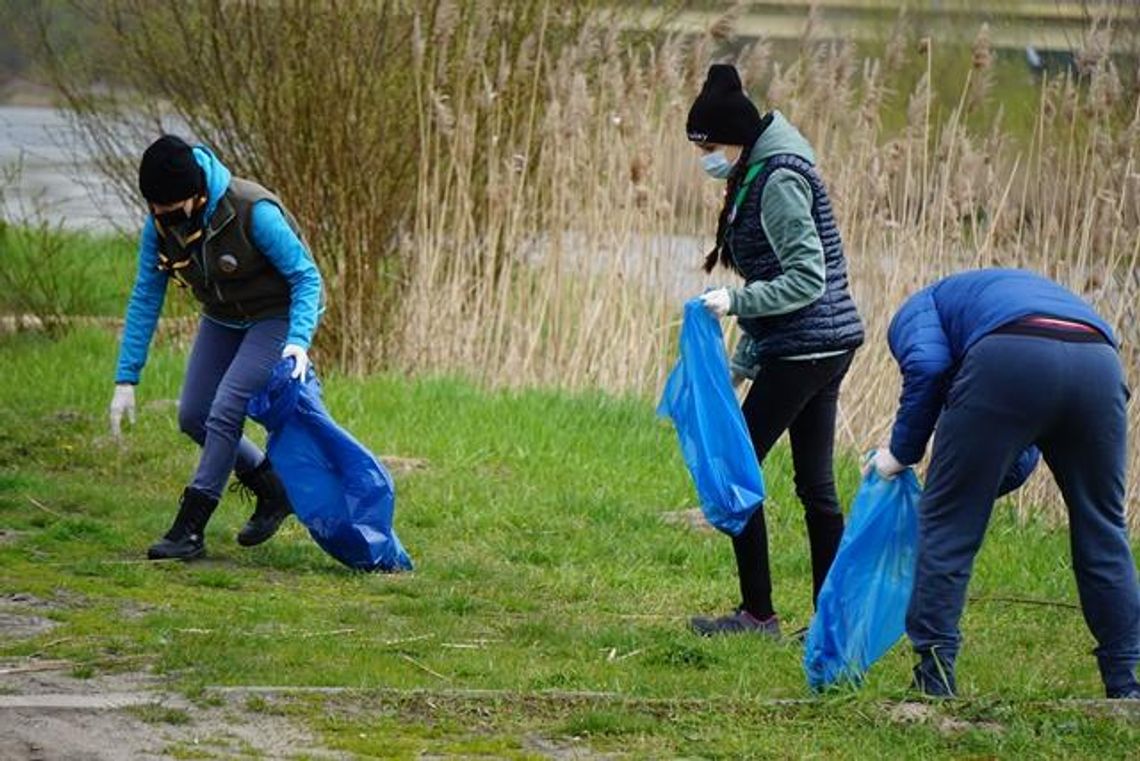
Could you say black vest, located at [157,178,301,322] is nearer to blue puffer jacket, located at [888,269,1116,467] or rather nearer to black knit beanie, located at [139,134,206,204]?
black knit beanie, located at [139,134,206,204]

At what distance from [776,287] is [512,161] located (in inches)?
218

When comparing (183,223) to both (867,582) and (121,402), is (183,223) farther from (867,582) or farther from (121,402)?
(867,582)

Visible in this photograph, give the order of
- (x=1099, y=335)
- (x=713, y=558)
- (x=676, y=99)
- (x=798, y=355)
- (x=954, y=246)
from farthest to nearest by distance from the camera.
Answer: (x=676, y=99) → (x=954, y=246) → (x=713, y=558) → (x=798, y=355) → (x=1099, y=335)

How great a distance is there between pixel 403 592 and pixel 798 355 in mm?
1748

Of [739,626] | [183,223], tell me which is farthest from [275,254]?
[739,626]

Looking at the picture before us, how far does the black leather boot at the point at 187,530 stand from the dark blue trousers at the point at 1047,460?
9.62 ft

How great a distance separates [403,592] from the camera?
295 inches

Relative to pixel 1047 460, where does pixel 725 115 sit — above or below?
above

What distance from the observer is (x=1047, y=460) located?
18.5ft

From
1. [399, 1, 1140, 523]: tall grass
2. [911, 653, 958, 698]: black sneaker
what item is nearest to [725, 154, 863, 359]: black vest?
[911, 653, 958, 698]: black sneaker

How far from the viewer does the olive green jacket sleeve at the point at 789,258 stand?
6.43 metres

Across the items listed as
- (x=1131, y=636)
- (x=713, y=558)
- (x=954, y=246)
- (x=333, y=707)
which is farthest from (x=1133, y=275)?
(x=333, y=707)

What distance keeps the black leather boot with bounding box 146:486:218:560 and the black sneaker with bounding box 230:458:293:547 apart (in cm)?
24

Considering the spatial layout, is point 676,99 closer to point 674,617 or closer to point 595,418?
point 595,418
